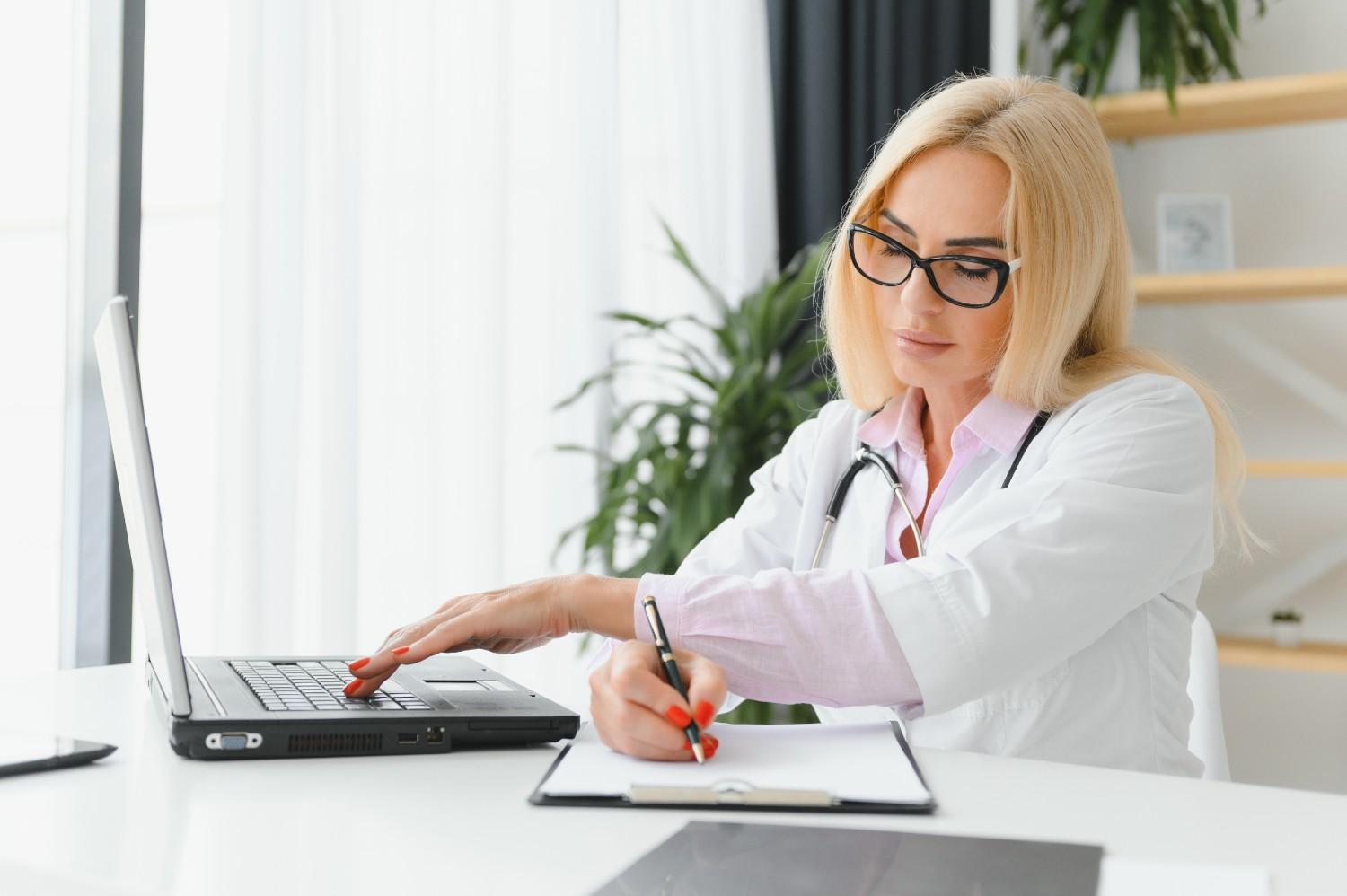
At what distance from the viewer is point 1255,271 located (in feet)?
9.06

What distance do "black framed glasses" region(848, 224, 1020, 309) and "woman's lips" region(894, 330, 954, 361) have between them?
6 centimetres

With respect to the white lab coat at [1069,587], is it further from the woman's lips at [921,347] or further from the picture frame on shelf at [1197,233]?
the picture frame on shelf at [1197,233]

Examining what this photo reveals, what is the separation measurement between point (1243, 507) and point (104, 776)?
2.95 m

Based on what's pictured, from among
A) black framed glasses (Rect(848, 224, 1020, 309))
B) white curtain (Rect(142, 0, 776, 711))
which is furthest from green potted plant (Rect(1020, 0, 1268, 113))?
black framed glasses (Rect(848, 224, 1020, 309))

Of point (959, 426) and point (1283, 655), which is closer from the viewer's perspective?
point (959, 426)

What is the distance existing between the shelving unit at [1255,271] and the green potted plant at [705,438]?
0.88 meters

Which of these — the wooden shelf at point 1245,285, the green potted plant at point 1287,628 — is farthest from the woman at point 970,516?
the green potted plant at point 1287,628

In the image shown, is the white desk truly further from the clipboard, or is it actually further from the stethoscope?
the stethoscope

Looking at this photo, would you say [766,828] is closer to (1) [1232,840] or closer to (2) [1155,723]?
(1) [1232,840]

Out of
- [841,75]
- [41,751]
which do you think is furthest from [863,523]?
[841,75]

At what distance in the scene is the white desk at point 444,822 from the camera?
0.66m

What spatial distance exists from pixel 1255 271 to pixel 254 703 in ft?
8.30

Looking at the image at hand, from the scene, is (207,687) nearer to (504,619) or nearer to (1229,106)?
(504,619)

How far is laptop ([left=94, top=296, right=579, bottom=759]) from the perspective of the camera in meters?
0.84
